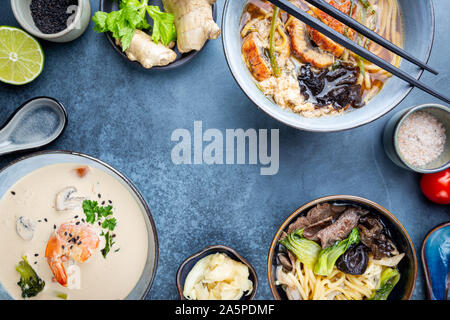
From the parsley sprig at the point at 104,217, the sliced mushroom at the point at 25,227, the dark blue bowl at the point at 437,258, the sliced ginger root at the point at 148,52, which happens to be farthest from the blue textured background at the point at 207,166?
the sliced mushroom at the point at 25,227

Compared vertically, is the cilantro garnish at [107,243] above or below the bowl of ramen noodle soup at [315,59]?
below

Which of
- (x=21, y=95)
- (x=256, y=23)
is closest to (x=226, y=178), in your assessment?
(x=256, y=23)

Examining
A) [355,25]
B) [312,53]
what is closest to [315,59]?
[312,53]

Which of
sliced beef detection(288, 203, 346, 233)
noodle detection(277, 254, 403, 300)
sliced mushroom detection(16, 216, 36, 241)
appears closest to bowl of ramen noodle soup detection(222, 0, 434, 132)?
sliced beef detection(288, 203, 346, 233)

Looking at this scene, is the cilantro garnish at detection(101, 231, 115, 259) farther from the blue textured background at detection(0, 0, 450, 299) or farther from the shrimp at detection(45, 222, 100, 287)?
the blue textured background at detection(0, 0, 450, 299)

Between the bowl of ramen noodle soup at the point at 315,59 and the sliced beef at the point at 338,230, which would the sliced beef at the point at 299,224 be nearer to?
the sliced beef at the point at 338,230

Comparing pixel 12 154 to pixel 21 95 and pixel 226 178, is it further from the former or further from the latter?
pixel 226 178
